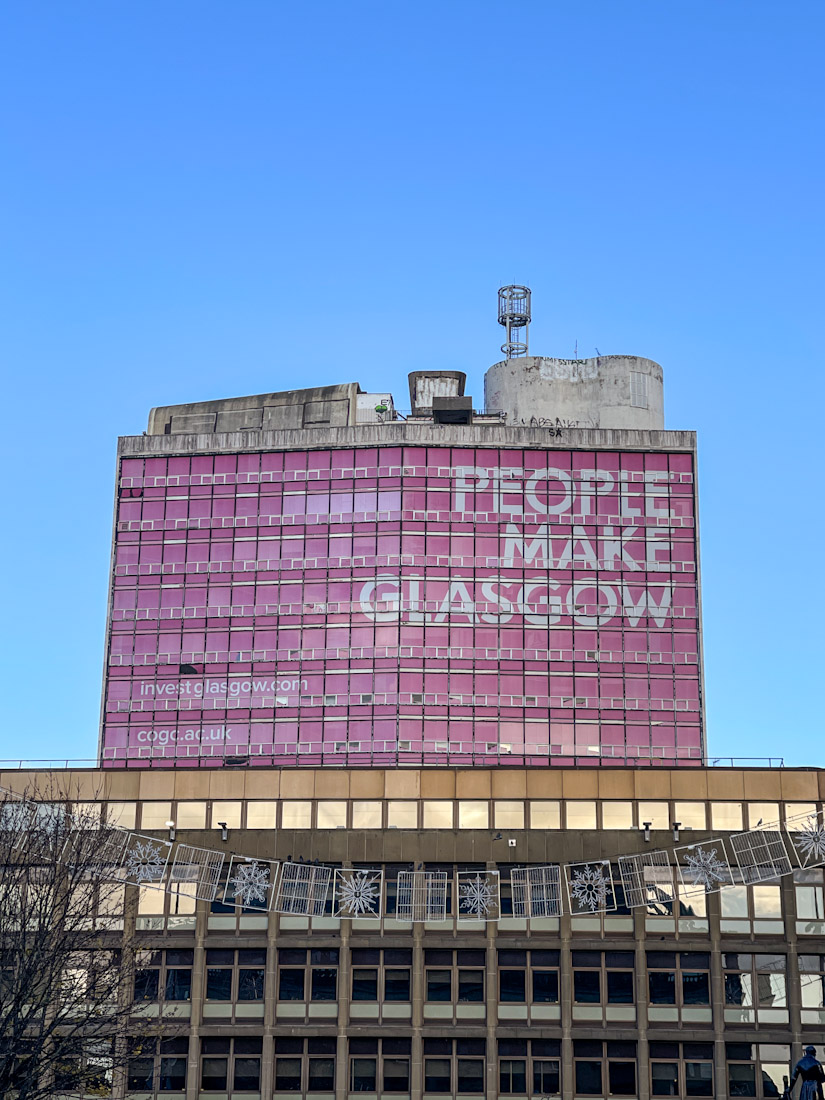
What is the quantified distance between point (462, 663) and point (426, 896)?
47.8m

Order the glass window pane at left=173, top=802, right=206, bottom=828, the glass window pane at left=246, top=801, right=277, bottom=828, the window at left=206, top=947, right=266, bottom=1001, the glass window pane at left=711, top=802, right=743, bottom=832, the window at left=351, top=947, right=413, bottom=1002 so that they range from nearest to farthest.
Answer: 1. the window at left=351, top=947, right=413, bottom=1002
2. the window at left=206, top=947, right=266, bottom=1001
3. the glass window pane at left=711, top=802, right=743, bottom=832
4. the glass window pane at left=246, top=801, right=277, bottom=828
5. the glass window pane at left=173, top=802, right=206, bottom=828

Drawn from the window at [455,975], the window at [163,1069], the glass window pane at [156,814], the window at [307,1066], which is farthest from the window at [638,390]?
the window at [163,1069]

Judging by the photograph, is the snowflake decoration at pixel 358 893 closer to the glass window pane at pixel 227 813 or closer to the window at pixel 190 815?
the glass window pane at pixel 227 813

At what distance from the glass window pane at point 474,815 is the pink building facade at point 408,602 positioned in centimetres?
4326

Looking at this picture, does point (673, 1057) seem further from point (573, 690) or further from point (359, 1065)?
point (573, 690)

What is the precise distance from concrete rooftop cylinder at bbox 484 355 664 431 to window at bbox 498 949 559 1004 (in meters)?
65.5

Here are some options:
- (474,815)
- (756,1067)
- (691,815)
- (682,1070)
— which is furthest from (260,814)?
(756,1067)

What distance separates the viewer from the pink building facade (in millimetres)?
103438

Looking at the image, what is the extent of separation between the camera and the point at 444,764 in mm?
99812

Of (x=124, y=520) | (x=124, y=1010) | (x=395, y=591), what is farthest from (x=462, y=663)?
(x=124, y=1010)

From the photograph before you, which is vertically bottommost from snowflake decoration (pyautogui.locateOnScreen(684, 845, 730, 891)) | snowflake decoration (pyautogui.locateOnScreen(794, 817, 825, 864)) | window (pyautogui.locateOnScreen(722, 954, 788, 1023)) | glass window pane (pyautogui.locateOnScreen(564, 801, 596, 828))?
window (pyautogui.locateOnScreen(722, 954, 788, 1023))

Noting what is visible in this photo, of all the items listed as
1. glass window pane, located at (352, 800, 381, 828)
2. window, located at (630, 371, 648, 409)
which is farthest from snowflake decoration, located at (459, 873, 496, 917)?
window, located at (630, 371, 648, 409)

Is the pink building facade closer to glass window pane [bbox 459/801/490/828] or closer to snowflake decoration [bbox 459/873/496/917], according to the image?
glass window pane [bbox 459/801/490/828]

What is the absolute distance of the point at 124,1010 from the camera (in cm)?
5009
